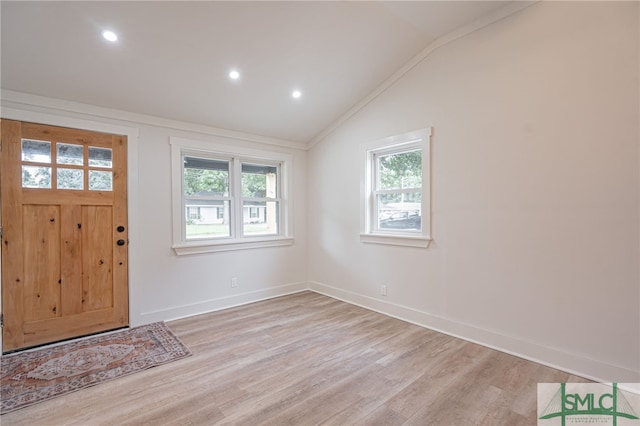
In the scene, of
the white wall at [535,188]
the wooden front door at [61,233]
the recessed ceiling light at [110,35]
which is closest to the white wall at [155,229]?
the wooden front door at [61,233]

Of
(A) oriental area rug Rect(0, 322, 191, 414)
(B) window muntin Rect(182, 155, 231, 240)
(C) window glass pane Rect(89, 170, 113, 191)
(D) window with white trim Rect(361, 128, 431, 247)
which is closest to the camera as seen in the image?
(A) oriental area rug Rect(0, 322, 191, 414)

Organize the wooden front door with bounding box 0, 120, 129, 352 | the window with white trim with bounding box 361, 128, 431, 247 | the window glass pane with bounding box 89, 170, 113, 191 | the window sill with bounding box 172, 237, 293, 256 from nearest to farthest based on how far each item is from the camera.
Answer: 1. the wooden front door with bounding box 0, 120, 129, 352
2. the window glass pane with bounding box 89, 170, 113, 191
3. the window with white trim with bounding box 361, 128, 431, 247
4. the window sill with bounding box 172, 237, 293, 256

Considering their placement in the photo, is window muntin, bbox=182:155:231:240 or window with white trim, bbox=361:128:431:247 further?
window muntin, bbox=182:155:231:240

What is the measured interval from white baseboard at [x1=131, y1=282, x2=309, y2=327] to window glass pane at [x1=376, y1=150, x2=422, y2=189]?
2.07m

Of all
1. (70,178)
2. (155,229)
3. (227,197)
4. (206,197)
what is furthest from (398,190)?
(70,178)

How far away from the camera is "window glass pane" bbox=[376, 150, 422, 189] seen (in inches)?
139

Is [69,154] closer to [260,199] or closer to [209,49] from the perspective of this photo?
[209,49]

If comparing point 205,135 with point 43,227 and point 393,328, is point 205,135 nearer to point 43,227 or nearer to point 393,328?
point 43,227

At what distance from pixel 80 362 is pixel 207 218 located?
1930mm

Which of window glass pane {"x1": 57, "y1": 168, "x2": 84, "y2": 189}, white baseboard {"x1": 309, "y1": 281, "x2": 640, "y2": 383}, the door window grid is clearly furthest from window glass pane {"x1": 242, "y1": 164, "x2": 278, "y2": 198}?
white baseboard {"x1": 309, "y1": 281, "x2": 640, "y2": 383}

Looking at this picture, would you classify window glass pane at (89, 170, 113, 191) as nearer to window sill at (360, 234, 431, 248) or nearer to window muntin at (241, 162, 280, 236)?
window muntin at (241, 162, 280, 236)

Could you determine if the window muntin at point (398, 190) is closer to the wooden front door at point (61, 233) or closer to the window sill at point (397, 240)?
the window sill at point (397, 240)

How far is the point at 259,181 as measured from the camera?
14.9 ft

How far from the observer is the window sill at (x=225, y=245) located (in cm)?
367
